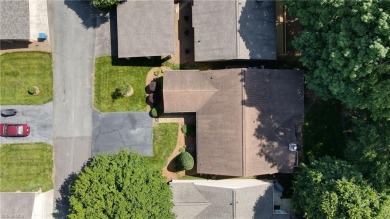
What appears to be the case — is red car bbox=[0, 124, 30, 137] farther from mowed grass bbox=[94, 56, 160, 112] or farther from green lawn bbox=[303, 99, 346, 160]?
green lawn bbox=[303, 99, 346, 160]

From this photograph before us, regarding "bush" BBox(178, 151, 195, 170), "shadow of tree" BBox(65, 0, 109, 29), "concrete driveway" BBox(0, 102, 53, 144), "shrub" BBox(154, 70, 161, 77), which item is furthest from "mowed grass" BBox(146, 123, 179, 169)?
"shadow of tree" BBox(65, 0, 109, 29)

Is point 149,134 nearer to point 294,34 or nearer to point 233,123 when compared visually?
point 233,123

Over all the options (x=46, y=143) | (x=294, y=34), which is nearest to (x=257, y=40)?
(x=294, y=34)

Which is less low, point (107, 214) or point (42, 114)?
point (42, 114)

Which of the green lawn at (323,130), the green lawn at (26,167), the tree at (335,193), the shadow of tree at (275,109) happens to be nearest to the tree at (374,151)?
the tree at (335,193)

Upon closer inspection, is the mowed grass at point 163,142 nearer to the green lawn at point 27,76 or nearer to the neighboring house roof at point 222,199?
the neighboring house roof at point 222,199

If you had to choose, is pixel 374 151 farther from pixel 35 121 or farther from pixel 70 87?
pixel 35 121
